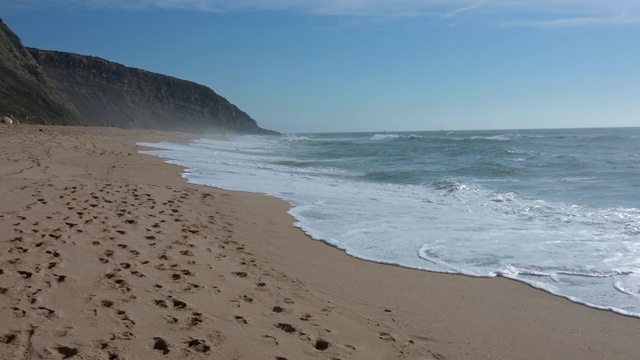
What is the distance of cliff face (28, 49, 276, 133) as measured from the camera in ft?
212

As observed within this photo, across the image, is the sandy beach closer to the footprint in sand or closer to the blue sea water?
the footprint in sand

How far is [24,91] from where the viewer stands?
112ft

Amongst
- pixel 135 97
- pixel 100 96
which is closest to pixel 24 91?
pixel 100 96

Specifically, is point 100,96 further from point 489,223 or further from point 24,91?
point 489,223

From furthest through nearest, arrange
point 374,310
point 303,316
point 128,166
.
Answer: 1. point 128,166
2. point 374,310
3. point 303,316

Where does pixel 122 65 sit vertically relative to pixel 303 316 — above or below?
above

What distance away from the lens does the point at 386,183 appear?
1327 centimetres

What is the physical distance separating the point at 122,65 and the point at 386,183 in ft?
250

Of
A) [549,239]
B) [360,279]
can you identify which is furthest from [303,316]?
[549,239]

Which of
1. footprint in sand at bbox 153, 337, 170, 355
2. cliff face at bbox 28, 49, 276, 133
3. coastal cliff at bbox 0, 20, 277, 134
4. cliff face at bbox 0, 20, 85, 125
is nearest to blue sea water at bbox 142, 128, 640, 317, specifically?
footprint in sand at bbox 153, 337, 170, 355

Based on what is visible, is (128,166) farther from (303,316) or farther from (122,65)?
(122,65)

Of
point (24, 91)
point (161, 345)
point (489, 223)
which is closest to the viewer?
point (161, 345)

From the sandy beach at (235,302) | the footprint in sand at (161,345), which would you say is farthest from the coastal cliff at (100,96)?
the footprint in sand at (161,345)

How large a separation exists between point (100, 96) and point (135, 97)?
903 cm
